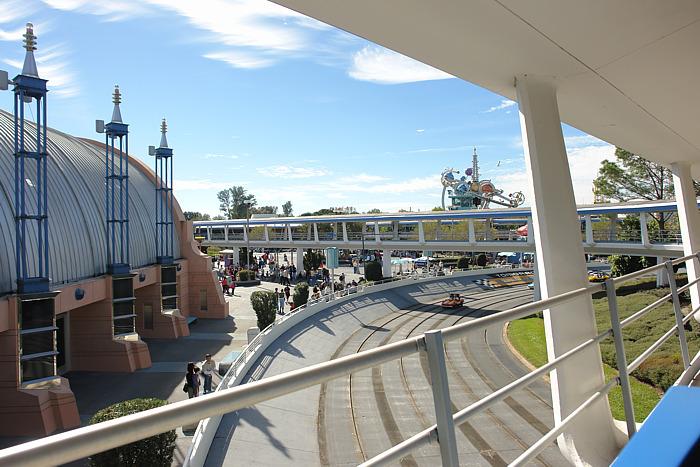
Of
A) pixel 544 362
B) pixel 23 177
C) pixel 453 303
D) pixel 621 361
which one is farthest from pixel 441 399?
pixel 453 303

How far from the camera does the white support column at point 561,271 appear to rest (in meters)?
3.28

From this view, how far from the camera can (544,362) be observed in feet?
57.8

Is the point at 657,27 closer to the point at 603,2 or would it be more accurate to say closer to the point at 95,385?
the point at 603,2

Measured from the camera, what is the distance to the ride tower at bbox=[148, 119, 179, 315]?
22.1 meters

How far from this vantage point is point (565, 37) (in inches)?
107

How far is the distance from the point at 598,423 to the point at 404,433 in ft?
30.3

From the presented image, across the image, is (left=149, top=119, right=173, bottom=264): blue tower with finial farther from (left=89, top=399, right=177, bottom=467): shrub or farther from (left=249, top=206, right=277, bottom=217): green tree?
(left=249, top=206, right=277, bottom=217): green tree

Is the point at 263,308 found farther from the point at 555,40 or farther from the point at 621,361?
the point at 555,40

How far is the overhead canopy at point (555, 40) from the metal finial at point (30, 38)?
15.5 metres

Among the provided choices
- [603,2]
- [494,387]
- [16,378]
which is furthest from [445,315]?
[603,2]

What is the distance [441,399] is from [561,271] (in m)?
2.62

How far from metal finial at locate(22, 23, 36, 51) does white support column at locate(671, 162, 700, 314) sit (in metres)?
18.8

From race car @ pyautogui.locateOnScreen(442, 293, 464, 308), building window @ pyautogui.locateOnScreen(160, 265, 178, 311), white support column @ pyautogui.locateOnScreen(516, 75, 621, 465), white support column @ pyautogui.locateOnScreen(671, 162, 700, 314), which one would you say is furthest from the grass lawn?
building window @ pyautogui.locateOnScreen(160, 265, 178, 311)

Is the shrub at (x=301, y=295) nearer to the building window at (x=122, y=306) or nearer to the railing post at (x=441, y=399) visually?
the building window at (x=122, y=306)
